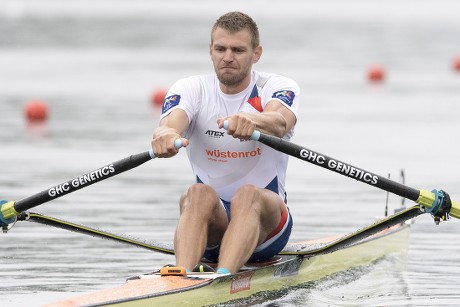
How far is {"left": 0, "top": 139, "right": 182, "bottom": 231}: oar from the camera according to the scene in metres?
8.05

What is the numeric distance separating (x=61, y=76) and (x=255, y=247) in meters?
23.3

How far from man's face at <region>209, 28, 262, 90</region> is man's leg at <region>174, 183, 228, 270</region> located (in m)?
0.78

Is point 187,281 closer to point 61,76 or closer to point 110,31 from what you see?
point 61,76

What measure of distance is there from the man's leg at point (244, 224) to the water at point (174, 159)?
503mm

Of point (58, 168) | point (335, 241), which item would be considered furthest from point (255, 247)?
point (58, 168)

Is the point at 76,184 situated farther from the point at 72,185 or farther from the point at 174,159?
the point at 174,159

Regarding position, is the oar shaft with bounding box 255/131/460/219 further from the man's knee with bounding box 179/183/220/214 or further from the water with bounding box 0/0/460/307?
the water with bounding box 0/0/460/307

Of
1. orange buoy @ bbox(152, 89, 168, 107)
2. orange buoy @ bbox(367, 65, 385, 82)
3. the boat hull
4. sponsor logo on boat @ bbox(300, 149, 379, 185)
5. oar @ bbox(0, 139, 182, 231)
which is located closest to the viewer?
the boat hull

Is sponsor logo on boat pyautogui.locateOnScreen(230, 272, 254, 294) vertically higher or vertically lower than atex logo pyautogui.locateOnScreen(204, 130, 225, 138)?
lower

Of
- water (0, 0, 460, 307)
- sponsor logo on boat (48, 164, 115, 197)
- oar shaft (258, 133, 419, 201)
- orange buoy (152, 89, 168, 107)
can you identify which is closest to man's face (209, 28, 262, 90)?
oar shaft (258, 133, 419, 201)

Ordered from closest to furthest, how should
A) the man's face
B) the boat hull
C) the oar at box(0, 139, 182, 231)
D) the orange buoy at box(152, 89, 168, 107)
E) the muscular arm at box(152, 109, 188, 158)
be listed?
the boat hull → the muscular arm at box(152, 109, 188, 158) → the oar at box(0, 139, 182, 231) → the man's face → the orange buoy at box(152, 89, 168, 107)

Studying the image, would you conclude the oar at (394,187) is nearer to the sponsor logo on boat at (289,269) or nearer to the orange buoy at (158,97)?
the sponsor logo on boat at (289,269)

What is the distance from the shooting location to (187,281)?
7750 mm

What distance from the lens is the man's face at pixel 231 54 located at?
8.46 meters
